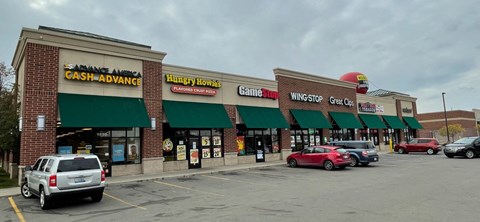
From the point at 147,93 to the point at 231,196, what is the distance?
10.1 metres

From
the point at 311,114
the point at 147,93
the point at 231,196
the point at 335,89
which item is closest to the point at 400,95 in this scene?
the point at 335,89

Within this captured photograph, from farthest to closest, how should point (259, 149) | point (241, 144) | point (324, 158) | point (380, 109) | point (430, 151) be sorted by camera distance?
point (380, 109), point (430, 151), point (259, 149), point (241, 144), point (324, 158)

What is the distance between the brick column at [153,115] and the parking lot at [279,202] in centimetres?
402

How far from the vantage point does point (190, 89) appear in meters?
20.7

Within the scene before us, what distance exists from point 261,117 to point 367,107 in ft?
57.7

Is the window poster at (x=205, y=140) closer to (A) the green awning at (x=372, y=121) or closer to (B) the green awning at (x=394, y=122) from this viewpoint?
(A) the green awning at (x=372, y=121)

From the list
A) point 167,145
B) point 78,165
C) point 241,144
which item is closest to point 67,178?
point 78,165

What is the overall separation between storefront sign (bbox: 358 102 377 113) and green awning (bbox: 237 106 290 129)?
1368cm

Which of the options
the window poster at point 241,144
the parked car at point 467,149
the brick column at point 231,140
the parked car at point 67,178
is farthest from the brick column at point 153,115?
the parked car at point 467,149

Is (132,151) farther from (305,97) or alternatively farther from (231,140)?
(305,97)

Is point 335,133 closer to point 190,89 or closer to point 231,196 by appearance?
point 190,89

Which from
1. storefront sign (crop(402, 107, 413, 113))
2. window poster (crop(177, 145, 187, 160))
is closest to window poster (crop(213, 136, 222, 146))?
window poster (crop(177, 145, 187, 160))

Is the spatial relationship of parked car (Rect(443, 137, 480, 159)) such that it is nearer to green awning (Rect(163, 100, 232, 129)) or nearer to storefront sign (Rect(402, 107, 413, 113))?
storefront sign (Rect(402, 107, 413, 113))

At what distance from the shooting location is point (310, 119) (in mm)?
27547
